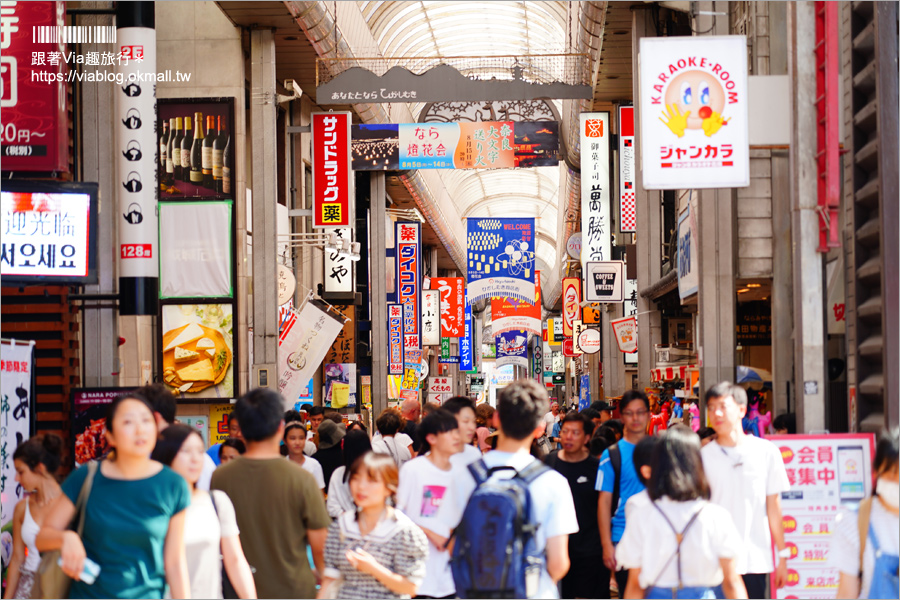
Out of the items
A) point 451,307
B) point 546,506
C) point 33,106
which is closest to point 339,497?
point 546,506

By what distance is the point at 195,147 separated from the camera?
14875mm

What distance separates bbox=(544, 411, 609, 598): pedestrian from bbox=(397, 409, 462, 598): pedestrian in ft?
5.10

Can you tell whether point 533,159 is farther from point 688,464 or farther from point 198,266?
point 688,464

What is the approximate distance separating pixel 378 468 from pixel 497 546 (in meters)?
0.63

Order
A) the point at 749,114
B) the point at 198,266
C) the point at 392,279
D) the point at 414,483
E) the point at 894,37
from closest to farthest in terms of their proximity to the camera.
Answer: the point at 414,483, the point at 894,37, the point at 749,114, the point at 198,266, the point at 392,279

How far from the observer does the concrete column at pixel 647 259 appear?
16.9 metres

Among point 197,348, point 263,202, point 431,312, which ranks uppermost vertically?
point 263,202

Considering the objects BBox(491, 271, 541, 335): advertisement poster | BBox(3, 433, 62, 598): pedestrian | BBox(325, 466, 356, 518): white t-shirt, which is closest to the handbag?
BBox(3, 433, 62, 598): pedestrian

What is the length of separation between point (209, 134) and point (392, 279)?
56.8 feet

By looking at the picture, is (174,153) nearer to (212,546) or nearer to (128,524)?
(212,546)

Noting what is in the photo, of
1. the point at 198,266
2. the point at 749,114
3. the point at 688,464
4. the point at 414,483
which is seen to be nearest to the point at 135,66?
the point at 198,266

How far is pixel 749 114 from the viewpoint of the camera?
8125 millimetres

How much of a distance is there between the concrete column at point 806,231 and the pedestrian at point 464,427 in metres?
2.26

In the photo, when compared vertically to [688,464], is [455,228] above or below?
above
